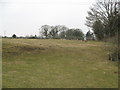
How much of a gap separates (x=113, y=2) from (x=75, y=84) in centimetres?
2204

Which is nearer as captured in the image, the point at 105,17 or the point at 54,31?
the point at 105,17

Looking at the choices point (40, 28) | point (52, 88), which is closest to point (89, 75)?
point (52, 88)

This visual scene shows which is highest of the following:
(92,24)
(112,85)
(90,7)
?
(90,7)

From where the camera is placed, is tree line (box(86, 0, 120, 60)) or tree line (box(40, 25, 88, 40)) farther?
tree line (box(40, 25, 88, 40))

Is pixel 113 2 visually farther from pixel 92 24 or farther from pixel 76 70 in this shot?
pixel 76 70

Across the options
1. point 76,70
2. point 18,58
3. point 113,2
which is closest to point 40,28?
point 113,2

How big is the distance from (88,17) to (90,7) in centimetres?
170

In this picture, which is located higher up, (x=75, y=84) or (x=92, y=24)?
(x=92, y=24)

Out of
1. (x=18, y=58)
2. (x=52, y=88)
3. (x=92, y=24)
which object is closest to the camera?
(x=52, y=88)

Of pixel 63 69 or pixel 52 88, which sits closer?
pixel 52 88

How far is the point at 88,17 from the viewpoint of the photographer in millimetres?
29828

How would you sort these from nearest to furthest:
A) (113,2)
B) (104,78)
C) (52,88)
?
(52,88)
(104,78)
(113,2)

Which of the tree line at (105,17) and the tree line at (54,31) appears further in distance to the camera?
the tree line at (54,31)

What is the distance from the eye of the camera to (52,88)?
8062mm
